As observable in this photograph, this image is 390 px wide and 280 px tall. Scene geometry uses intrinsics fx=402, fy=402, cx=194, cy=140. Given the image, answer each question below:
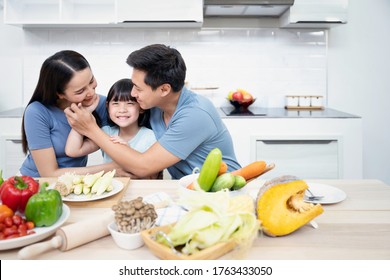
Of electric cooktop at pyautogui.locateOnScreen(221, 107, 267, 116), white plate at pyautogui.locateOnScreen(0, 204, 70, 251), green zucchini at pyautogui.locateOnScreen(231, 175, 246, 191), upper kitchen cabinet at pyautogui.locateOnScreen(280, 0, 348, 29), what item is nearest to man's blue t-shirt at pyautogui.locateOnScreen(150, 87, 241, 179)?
green zucchini at pyautogui.locateOnScreen(231, 175, 246, 191)

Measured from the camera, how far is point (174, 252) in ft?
2.62

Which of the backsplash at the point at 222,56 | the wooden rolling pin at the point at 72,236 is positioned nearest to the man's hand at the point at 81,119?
the wooden rolling pin at the point at 72,236

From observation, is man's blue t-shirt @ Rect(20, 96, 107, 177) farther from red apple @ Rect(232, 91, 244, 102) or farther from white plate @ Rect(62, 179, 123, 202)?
red apple @ Rect(232, 91, 244, 102)

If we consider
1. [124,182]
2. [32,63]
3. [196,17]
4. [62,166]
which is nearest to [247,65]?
[196,17]

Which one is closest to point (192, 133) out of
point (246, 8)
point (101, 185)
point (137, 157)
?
point (137, 157)

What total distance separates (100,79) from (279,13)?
1555 mm

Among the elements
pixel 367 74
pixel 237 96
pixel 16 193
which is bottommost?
pixel 16 193

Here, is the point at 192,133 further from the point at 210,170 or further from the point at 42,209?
the point at 42,209

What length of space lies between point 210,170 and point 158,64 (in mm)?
767

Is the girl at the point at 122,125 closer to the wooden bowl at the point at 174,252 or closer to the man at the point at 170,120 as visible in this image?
the man at the point at 170,120

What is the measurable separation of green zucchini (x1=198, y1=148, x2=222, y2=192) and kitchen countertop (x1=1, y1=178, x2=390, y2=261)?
0.18m

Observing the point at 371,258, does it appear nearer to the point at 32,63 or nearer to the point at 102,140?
the point at 102,140

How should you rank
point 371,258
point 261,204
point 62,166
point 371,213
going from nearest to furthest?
point 371,258
point 261,204
point 371,213
point 62,166

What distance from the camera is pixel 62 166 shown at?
1.84m
